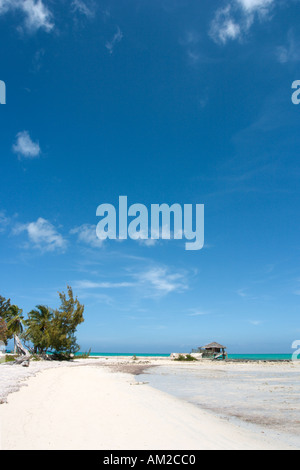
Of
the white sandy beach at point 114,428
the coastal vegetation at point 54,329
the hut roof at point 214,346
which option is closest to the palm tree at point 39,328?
the coastal vegetation at point 54,329

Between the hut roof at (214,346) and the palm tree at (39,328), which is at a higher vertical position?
the palm tree at (39,328)

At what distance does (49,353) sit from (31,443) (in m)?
40.4

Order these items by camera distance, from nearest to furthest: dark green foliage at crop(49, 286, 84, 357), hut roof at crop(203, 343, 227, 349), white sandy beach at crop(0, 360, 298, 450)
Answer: white sandy beach at crop(0, 360, 298, 450) → dark green foliage at crop(49, 286, 84, 357) → hut roof at crop(203, 343, 227, 349)

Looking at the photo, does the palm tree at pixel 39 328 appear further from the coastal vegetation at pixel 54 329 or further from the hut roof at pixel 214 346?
the hut roof at pixel 214 346

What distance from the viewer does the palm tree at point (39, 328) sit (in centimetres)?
3847

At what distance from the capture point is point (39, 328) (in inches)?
1560

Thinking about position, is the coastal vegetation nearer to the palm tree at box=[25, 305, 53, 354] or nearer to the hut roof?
the palm tree at box=[25, 305, 53, 354]

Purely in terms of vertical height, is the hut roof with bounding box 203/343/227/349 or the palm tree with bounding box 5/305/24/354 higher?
the palm tree with bounding box 5/305/24/354

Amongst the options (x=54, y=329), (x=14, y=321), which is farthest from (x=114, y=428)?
(x=14, y=321)

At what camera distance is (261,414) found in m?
9.46

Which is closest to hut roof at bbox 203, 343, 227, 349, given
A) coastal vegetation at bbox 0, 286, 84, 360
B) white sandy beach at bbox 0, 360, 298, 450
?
coastal vegetation at bbox 0, 286, 84, 360

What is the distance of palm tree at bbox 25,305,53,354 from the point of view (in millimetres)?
38469
